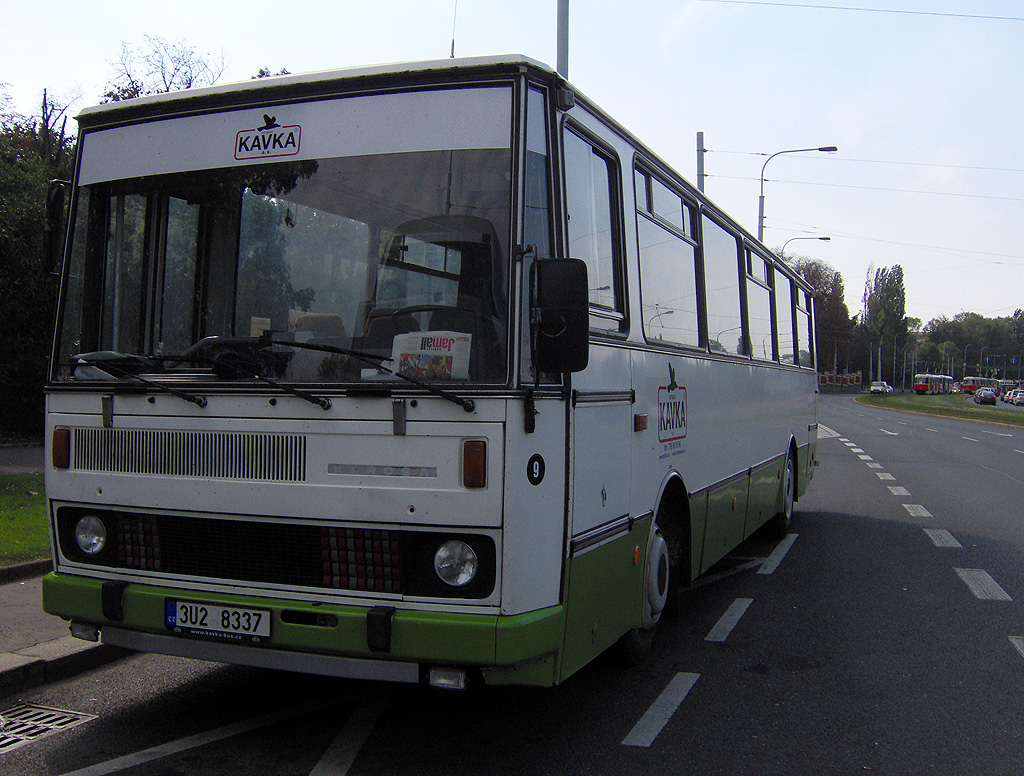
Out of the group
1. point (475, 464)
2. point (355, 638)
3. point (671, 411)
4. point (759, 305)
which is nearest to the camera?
point (475, 464)

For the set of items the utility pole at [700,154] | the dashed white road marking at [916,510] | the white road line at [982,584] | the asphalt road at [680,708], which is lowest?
the dashed white road marking at [916,510]

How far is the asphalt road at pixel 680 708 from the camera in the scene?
420cm

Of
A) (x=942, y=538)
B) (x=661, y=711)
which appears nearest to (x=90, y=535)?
(x=661, y=711)

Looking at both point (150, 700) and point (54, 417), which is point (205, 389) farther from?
point (150, 700)

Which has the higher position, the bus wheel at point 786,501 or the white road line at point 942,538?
the bus wheel at point 786,501

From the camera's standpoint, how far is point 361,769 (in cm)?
403

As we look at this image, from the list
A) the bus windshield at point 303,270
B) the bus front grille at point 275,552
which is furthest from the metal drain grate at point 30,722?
the bus windshield at point 303,270

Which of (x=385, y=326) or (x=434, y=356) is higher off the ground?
(x=385, y=326)

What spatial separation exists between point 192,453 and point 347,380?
2.70 feet

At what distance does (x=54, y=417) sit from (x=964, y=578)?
24.6 ft

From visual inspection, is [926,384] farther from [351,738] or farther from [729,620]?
[351,738]

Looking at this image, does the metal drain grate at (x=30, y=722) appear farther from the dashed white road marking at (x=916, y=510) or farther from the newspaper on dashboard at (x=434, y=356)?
the dashed white road marking at (x=916, y=510)

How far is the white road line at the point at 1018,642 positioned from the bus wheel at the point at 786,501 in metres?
4.25

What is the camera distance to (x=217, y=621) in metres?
4.05
